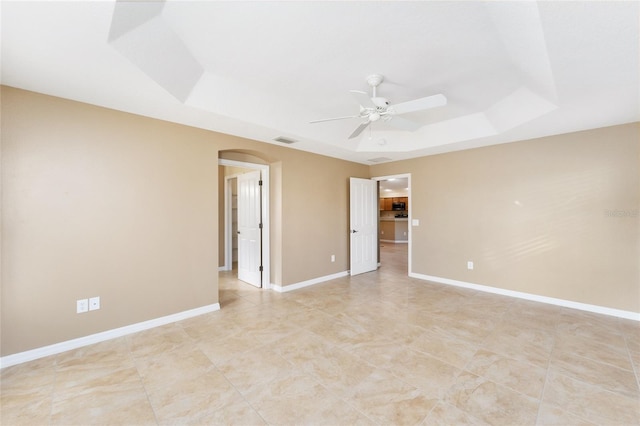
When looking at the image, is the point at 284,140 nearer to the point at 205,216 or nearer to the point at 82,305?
the point at 205,216

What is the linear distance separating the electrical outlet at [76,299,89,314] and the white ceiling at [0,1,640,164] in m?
1.99

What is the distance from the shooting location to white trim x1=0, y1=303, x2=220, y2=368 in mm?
2284

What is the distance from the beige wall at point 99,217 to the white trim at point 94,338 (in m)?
0.05

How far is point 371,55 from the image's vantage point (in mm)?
2287

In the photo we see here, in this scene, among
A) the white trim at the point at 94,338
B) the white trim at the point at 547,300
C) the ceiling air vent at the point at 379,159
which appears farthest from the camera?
the ceiling air vent at the point at 379,159

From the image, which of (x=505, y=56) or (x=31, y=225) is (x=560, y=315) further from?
(x=31, y=225)

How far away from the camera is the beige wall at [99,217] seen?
7.55 ft

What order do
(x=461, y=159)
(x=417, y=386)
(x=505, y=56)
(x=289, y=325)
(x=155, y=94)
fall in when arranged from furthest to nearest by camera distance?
(x=461, y=159), (x=289, y=325), (x=155, y=94), (x=505, y=56), (x=417, y=386)

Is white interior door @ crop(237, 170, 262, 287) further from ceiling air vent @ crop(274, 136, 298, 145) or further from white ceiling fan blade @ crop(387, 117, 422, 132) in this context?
white ceiling fan blade @ crop(387, 117, 422, 132)

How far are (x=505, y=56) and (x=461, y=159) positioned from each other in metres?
2.55

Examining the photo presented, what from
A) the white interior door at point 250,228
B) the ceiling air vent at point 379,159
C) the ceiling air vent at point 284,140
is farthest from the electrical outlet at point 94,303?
the ceiling air vent at point 379,159

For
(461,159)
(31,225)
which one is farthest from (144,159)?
(461,159)

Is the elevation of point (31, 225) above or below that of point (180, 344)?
above

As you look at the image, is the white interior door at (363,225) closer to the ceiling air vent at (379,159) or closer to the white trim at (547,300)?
the ceiling air vent at (379,159)
